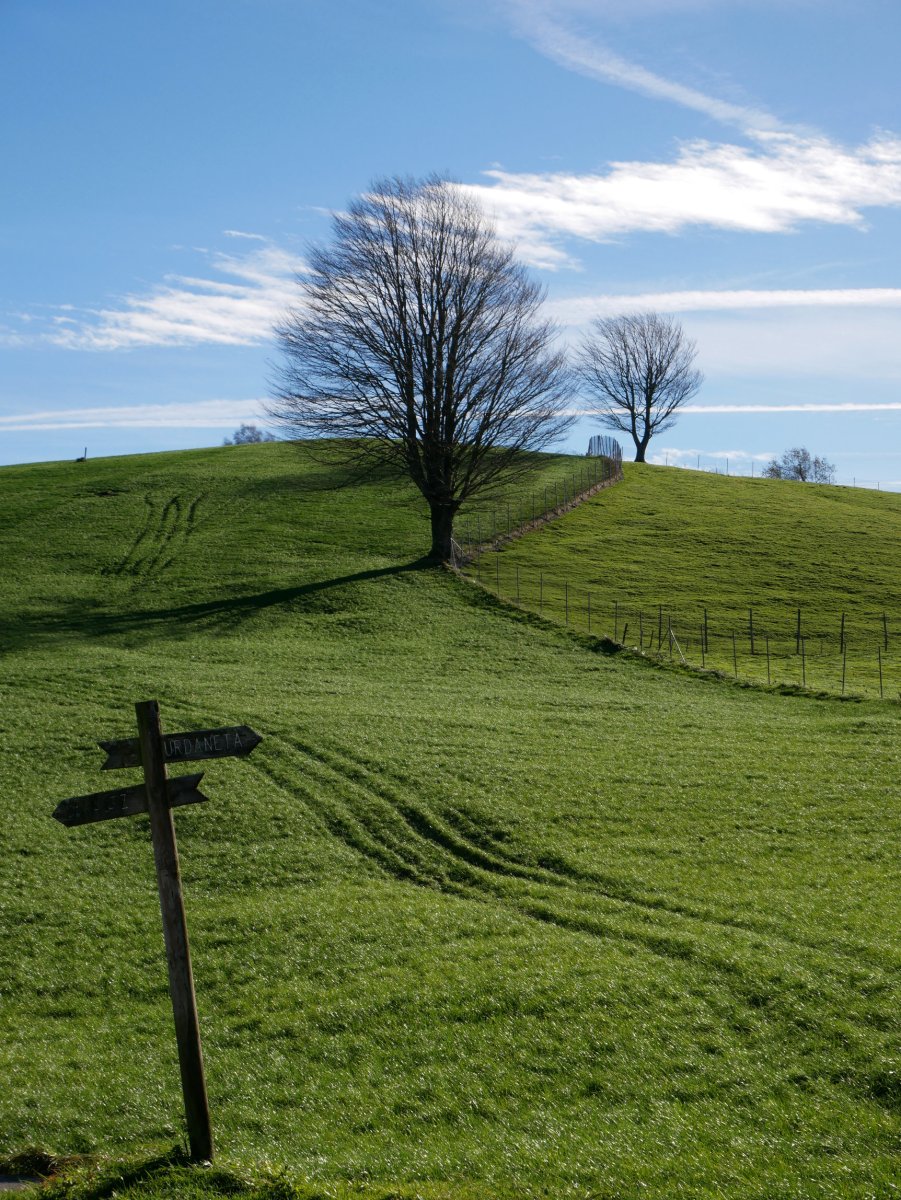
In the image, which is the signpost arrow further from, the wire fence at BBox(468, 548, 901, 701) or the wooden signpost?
the wire fence at BBox(468, 548, 901, 701)

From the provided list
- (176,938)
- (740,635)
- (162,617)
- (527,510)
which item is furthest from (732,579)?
(176,938)

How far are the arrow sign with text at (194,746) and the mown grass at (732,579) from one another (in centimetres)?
3154

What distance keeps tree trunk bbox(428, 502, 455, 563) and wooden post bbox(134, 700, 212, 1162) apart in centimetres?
4749

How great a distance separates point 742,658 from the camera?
47.4 m

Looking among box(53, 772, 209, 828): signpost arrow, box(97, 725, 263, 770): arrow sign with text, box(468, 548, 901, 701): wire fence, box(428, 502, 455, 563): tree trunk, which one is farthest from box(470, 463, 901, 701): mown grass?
box(53, 772, 209, 828): signpost arrow

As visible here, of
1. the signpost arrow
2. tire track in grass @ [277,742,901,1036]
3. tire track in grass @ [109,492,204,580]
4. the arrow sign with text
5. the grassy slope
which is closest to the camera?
the signpost arrow

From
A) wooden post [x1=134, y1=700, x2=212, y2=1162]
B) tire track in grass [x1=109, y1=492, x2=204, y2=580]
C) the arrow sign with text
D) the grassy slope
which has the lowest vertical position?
the grassy slope

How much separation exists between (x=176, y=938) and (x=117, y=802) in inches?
63.8

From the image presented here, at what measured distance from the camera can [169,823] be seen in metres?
11.3

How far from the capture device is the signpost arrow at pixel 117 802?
11.0 metres

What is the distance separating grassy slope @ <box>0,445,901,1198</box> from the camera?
12.6 metres

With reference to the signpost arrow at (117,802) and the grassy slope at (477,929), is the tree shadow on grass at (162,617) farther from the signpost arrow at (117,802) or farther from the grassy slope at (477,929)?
the signpost arrow at (117,802)

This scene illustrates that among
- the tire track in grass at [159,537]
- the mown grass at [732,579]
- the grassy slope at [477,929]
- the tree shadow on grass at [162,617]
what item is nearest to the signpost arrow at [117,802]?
the grassy slope at [477,929]

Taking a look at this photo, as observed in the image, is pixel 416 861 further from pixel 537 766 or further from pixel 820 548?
pixel 820 548
